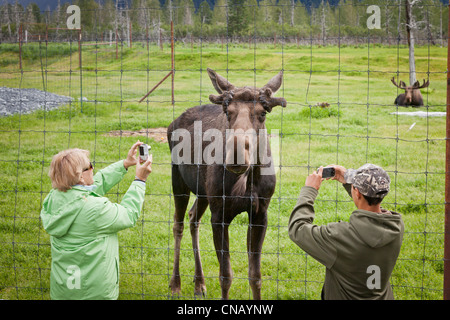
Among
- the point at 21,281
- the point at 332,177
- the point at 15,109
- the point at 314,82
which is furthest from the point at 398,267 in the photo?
the point at 314,82

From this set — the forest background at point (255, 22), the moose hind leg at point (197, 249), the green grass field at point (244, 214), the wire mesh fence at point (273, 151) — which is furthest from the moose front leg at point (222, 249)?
the forest background at point (255, 22)

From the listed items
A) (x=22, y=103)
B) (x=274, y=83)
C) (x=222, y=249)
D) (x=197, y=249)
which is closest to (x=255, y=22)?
(x=274, y=83)

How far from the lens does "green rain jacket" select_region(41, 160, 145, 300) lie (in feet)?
12.1

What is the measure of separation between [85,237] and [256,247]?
90.8 inches

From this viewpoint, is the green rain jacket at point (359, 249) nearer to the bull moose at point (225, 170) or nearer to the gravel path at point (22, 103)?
the bull moose at point (225, 170)

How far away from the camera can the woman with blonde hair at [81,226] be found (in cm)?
368

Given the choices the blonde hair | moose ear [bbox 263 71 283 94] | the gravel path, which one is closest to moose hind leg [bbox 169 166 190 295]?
moose ear [bbox 263 71 283 94]

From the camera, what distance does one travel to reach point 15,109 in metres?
17.1

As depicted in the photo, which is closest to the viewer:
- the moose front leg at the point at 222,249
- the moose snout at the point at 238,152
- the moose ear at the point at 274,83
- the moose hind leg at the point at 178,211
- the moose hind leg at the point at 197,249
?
the moose snout at the point at 238,152

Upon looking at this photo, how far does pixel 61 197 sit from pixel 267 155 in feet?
7.74

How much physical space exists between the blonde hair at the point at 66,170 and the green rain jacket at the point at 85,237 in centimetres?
7

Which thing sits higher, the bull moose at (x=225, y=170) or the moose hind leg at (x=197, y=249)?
the bull moose at (x=225, y=170)

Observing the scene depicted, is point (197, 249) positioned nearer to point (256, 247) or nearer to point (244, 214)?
point (256, 247)

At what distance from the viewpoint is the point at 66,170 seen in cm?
368
